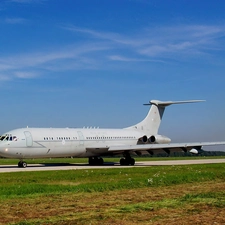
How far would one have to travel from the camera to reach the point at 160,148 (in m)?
41.3

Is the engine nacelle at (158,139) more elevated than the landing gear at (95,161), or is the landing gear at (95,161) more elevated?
the engine nacelle at (158,139)

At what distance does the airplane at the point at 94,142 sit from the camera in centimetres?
3684

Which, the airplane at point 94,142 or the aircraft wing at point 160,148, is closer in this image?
the airplane at point 94,142

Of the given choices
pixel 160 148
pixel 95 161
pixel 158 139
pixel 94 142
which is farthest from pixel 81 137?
pixel 158 139

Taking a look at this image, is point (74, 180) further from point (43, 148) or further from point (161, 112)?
point (161, 112)

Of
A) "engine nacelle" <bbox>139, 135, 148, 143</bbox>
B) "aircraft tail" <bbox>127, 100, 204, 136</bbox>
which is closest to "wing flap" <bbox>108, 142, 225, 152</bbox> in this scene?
"engine nacelle" <bbox>139, 135, 148, 143</bbox>

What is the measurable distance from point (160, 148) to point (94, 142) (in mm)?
7267

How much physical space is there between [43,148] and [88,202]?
26192mm

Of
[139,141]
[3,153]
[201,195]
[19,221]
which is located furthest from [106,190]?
[139,141]

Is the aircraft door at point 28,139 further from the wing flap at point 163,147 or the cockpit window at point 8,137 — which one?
the wing flap at point 163,147

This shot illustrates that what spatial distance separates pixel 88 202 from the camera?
12.9 m

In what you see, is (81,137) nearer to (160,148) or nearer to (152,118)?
(160,148)

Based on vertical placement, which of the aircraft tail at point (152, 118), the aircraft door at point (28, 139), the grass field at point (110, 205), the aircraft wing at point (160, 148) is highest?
the aircraft tail at point (152, 118)

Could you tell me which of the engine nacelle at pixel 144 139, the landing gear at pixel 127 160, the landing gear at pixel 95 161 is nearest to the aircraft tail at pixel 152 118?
the engine nacelle at pixel 144 139
